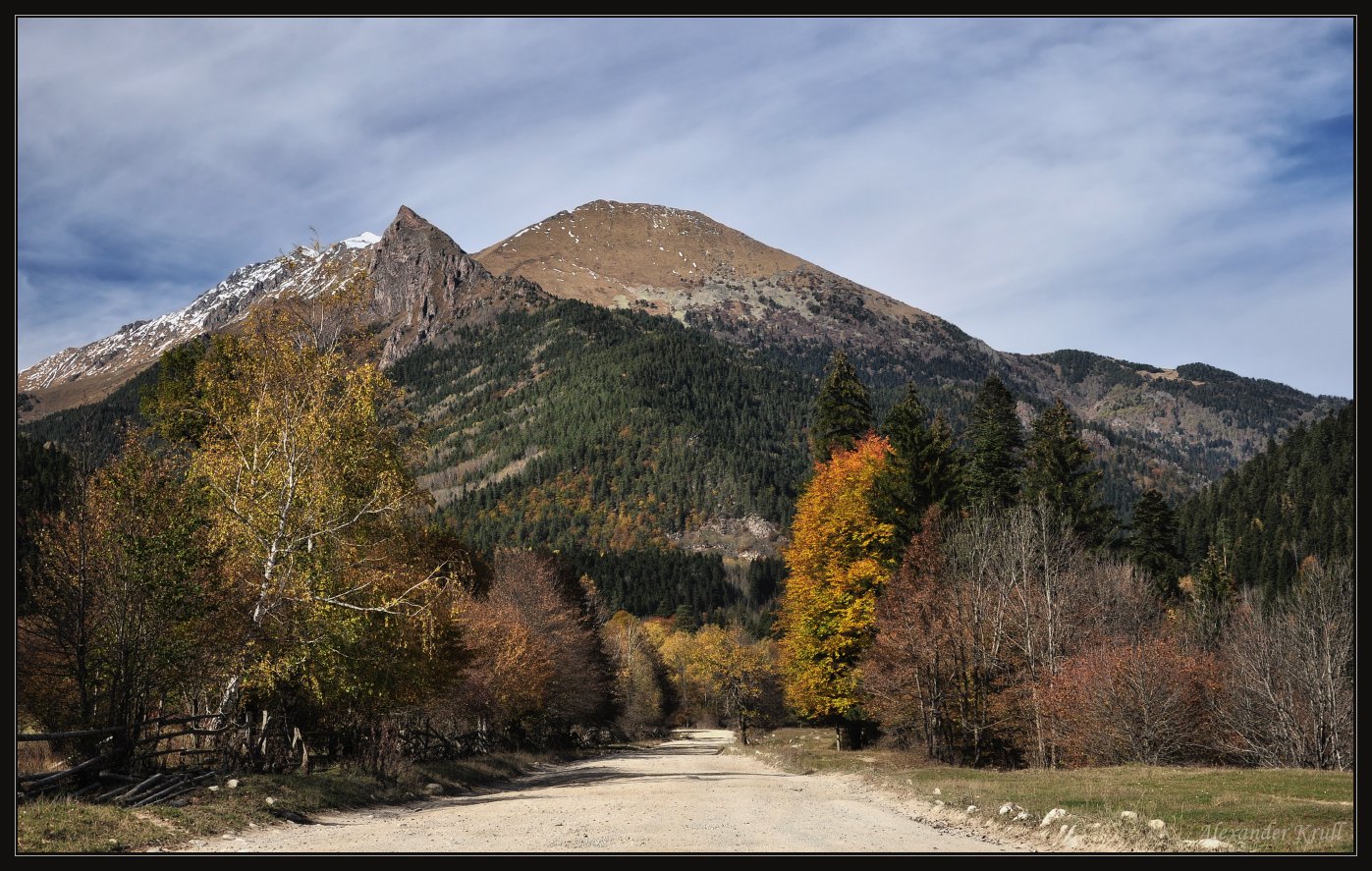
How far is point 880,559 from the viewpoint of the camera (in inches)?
1690

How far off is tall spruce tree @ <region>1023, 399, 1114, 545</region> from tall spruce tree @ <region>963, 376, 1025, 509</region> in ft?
3.87

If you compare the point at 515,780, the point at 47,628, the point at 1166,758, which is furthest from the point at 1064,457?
the point at 47,628

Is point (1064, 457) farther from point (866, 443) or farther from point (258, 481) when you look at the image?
point (258, 481)

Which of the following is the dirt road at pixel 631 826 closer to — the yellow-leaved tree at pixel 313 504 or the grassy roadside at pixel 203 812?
the grassy roadside at pixel 203 812

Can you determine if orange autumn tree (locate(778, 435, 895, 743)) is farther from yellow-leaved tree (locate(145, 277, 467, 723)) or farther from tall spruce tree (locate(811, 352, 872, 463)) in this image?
yellow-leaved tree (locate(145, 277, 467, 723))

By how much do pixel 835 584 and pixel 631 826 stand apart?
2727 centimetres

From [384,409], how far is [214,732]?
10.2 m

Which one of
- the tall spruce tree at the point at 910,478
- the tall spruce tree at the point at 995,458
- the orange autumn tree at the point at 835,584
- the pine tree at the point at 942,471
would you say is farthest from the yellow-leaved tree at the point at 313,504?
the tall spruce tree at the point at 995,458

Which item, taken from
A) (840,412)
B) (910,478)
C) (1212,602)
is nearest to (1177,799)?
(910,478)

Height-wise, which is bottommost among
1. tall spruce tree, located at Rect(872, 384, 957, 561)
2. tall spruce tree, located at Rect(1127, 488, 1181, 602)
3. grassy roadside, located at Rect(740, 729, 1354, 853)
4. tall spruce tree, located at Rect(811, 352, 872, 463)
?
grassy roadside, located at Rect(740, 729, 1354, 853)

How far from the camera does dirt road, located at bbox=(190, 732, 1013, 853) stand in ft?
46.6

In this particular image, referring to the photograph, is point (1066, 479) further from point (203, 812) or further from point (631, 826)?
point (203, 812)

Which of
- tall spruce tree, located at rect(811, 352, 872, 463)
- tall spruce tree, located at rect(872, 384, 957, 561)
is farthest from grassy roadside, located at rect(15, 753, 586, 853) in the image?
tall spruce tree, located at rect(811, 352, 872, 463)
